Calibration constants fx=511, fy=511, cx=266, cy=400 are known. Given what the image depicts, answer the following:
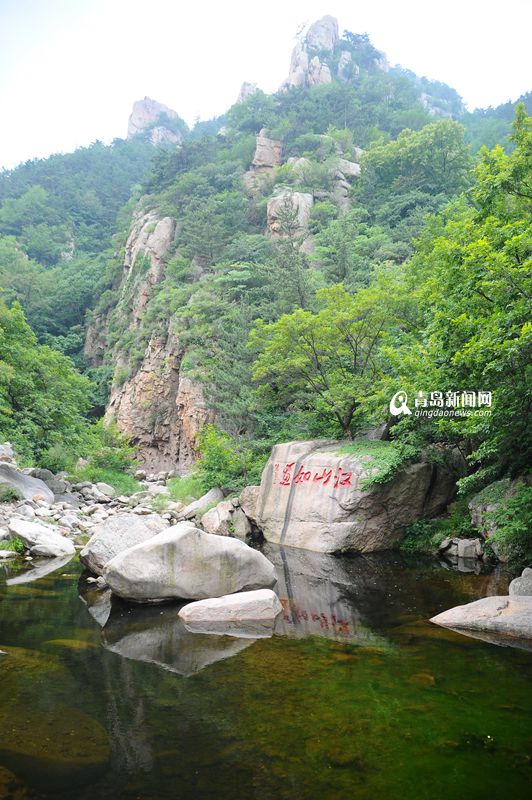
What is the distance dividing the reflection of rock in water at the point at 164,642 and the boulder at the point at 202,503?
9.32 m

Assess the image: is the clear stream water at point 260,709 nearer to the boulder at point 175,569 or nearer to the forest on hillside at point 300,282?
the boulder at point 175,569

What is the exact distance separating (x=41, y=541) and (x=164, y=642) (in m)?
5.95

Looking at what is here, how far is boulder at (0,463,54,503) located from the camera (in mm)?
15016

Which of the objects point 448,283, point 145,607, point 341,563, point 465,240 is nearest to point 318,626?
point 145,607

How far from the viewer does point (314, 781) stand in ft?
10.8

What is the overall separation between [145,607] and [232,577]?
1369 mm

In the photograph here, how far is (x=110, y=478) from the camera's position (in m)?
23.0

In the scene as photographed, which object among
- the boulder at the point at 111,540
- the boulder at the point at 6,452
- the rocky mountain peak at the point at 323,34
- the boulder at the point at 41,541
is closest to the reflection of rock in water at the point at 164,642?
the boulder at the point at 111,540

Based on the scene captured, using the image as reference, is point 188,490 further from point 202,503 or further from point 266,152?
point 266,152

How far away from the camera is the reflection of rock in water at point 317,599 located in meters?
6.59

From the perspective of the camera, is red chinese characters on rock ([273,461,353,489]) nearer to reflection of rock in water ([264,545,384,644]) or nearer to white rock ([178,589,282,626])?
reflection of rock in water ([264,545,384,644])

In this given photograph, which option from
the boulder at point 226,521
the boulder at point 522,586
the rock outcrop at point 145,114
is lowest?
the boulder at point 226,521

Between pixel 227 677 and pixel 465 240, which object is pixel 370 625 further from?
pixel 465 240

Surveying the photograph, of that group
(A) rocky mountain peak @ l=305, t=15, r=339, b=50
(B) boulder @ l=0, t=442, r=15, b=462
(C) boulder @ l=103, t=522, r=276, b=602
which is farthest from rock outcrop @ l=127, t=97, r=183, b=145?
(C) boulder @ l=103, t=522, r=276, b=602
